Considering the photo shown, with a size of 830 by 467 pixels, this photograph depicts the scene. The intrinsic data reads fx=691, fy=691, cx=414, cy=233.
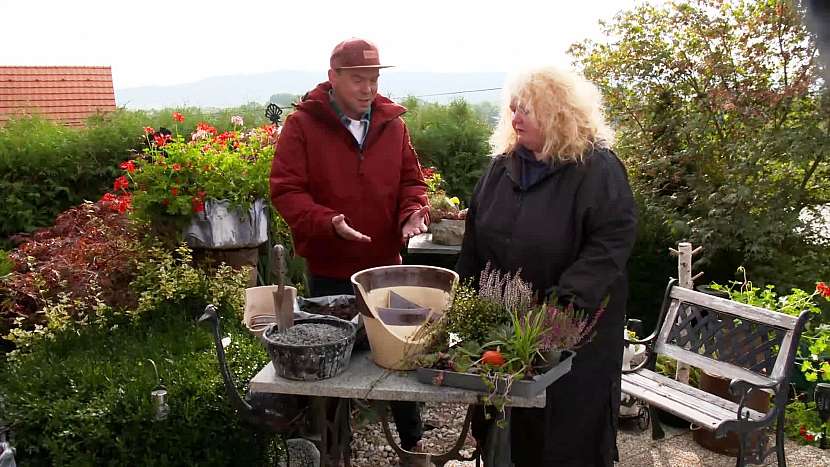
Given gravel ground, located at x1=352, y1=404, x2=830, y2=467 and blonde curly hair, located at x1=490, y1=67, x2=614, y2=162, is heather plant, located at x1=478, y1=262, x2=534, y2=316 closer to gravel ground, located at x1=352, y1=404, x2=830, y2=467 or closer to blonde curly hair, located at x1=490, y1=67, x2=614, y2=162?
blonde curly hair, located at x1=490, y1=67, x2=614, y2=162

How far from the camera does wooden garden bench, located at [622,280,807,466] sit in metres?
2.81

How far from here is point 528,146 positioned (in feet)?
7.68

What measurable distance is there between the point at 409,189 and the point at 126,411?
1.43 metres

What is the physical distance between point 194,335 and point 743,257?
12.0ft

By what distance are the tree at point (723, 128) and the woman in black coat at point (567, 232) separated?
258cm

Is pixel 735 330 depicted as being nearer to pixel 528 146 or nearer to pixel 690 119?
pixel 528 146

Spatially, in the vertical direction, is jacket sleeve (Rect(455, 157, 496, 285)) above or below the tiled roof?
below

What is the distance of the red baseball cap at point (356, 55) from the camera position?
266cm

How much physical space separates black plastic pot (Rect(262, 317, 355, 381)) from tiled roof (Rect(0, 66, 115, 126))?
6.61m

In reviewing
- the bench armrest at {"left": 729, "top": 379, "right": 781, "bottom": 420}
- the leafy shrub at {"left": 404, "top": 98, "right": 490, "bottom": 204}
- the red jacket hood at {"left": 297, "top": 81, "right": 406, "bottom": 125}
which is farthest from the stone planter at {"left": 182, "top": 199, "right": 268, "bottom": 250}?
the bench armrest at {"left": 729, "top": 379, "right": 781, "bottom": 420}

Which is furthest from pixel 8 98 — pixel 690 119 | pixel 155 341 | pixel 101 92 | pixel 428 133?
pixel 690 119

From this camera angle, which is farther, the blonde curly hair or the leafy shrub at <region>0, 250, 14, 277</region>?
the leafy shrub at <region>0, 250, 14, 277</region>

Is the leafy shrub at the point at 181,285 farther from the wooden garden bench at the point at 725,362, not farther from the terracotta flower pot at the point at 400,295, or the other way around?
the wooden garden bench at the point at 725,362

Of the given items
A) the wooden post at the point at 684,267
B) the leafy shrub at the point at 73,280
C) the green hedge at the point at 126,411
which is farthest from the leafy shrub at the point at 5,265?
the wooden post at the point at 684,267
